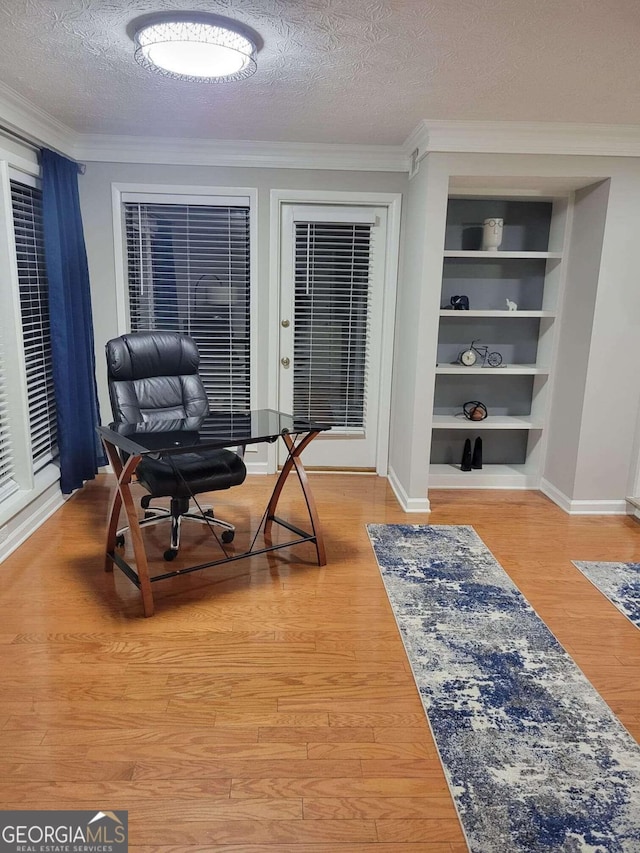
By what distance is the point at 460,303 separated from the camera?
165 inches

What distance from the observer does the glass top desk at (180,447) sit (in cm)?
259

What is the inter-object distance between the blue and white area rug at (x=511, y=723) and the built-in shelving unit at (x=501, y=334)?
5.31 ft

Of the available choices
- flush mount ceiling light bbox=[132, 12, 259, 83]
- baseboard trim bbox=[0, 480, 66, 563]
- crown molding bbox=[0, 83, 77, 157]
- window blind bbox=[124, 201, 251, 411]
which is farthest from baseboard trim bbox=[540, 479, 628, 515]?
crown molding bbox=[0, 83, 77, 157]

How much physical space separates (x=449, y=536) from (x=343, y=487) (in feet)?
3.55

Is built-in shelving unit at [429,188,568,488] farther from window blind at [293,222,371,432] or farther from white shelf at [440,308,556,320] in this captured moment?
window blind at [293,222,371,432]

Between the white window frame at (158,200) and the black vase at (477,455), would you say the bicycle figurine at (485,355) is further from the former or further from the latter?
the white window frame at (158,200)

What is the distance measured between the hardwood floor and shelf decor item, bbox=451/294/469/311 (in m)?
1.65

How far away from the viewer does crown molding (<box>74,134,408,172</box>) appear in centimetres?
406

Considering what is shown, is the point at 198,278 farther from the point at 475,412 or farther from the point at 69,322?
the point at 475,412

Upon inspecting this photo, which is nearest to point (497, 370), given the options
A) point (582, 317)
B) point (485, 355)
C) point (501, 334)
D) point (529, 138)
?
point (485, 355)

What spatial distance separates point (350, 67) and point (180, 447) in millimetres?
1846

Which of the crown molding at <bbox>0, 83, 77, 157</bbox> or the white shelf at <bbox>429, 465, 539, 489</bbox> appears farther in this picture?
the white shelf at <bbox>429, 465, 539, 489</bbox>

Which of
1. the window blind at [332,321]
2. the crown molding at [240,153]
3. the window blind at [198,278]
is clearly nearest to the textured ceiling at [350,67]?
the crown molding at [240,153]
